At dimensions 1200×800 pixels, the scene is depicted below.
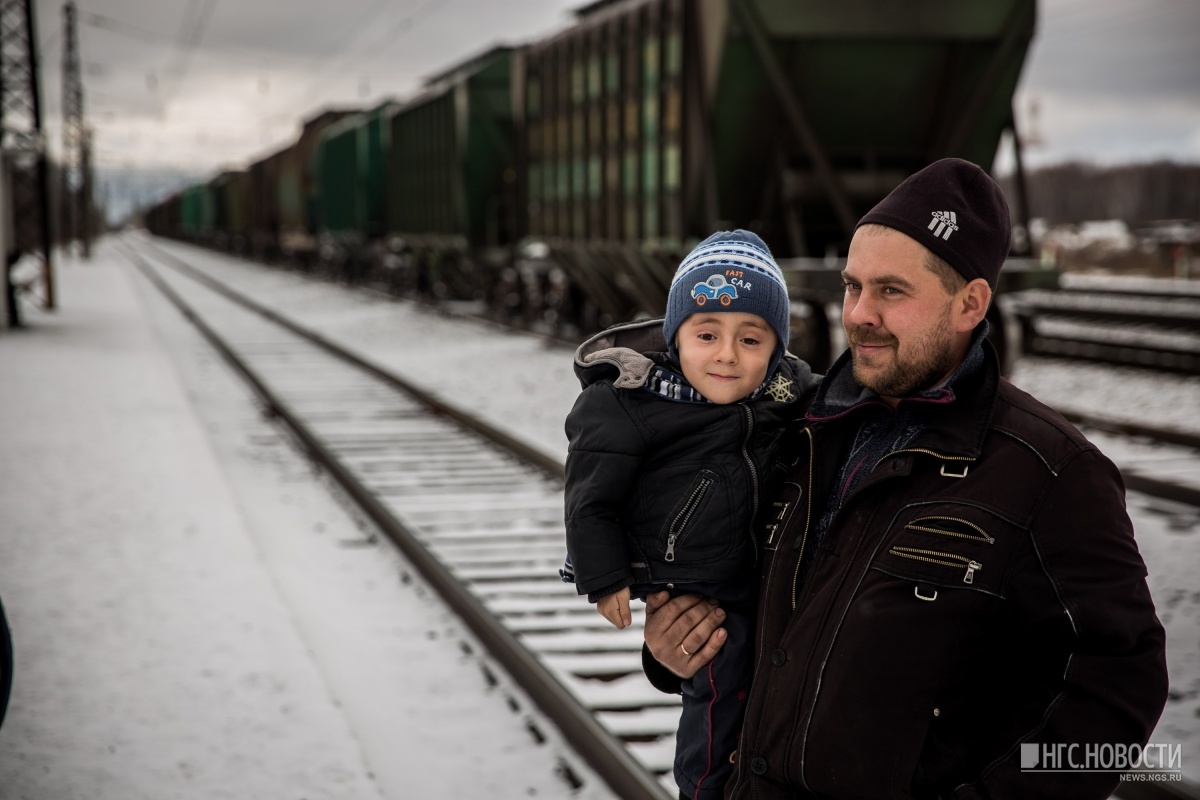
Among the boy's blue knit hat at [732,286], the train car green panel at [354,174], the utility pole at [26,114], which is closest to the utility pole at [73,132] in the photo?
the train car green panel at [354,174]

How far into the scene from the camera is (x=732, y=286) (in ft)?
6.38

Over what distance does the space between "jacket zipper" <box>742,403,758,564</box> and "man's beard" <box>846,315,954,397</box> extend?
11.6 inches

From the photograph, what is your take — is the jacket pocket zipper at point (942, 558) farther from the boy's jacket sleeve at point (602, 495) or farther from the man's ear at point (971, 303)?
the boy's jacket sleeve at point (602, 495)

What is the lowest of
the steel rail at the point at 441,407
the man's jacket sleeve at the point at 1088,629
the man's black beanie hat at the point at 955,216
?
the steel rail at the point at 441,407

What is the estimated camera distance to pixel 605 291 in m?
Answer: 14.2

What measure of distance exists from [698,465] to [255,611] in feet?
11.6

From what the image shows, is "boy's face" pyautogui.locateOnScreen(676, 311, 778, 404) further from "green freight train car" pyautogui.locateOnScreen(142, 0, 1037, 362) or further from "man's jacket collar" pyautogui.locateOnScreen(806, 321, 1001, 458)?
"green freight train car" pyautogui.locateOnScreen(142, 0, 1037, 362)

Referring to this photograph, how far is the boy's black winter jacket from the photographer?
6.28ft

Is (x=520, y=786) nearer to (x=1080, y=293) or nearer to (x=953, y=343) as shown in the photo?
(x=953, y=343)

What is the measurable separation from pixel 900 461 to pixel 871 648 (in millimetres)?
269

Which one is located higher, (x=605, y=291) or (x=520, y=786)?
(x=605, y=291)

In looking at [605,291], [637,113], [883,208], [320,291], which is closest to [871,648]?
[883,208]

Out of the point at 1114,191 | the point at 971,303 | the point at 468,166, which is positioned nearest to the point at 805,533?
the point at 971,303

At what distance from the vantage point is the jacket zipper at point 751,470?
192 centimetres
